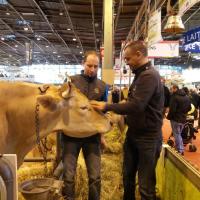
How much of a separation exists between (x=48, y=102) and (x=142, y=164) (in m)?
1.14

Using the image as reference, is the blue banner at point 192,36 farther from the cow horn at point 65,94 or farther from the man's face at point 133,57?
the cow horn at point 65,94

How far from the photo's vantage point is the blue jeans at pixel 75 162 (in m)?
3.73

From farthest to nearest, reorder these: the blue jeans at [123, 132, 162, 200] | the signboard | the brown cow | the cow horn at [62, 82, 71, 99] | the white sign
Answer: the white sign, the signboard, the blue jeans at [123, 132, 162, 200], the cow horn at [62, 82, 71, 99], the brown cow

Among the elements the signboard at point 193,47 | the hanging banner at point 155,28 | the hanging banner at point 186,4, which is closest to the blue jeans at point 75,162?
the hanging banner at point 186,4

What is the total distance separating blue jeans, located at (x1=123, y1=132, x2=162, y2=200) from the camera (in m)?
3.68

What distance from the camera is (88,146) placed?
376 centimetres

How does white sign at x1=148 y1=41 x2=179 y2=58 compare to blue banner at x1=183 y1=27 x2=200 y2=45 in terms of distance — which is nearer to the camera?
blue banner at x1=183 y1=27 x2=200 y2=45

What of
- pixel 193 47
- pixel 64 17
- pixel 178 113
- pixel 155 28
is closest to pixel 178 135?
pixel 178 113

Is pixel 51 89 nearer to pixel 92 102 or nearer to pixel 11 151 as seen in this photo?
pixel 92 102

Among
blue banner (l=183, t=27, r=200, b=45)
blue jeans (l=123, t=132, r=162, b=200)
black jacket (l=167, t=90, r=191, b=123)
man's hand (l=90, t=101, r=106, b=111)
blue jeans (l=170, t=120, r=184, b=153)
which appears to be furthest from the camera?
blue banner (l=183, t=27, r=200, b=45)

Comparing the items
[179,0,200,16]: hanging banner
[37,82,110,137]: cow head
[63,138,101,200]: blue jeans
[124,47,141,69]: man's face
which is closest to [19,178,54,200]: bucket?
[63,138,101,200]: blue jeans

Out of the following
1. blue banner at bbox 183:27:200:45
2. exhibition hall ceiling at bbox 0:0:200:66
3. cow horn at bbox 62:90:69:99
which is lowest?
cow horn at bbox 62:90:69:99

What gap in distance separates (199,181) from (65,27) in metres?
16.6

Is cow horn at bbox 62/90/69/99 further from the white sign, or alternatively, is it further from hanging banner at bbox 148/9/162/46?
the white sign
